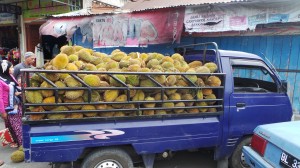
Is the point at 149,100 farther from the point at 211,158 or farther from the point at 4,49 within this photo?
the point at 4,49

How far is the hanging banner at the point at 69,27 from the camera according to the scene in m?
8.40

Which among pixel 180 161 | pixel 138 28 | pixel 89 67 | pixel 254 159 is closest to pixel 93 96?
pixel 89 67

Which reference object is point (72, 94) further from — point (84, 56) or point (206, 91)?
point (206, 91)

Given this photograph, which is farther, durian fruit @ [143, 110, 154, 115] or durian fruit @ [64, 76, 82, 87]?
durian fruit @ [143, 110, 154, 115]

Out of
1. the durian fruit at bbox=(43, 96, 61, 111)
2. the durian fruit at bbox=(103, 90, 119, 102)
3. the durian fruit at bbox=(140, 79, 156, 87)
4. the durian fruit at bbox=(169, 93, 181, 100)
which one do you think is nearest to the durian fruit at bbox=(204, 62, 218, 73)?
the durian fruit at bbox=(169, 93, 181, 100)

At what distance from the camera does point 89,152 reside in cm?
298

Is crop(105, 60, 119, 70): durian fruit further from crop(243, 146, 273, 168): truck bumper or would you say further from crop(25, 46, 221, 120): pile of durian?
crop(243, 146, 273, 168): truck bumper

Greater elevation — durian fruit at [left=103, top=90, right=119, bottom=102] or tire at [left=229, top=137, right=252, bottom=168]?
durian fruit at [left=103, top=90, right=119, bottom=102]

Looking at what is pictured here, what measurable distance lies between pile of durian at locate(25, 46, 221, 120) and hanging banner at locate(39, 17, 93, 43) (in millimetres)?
5213

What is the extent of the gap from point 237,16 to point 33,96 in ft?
16.5

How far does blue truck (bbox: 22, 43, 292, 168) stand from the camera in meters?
2.68

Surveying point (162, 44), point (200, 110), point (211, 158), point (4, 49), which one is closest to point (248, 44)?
point (162, 44)

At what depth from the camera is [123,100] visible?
297cm

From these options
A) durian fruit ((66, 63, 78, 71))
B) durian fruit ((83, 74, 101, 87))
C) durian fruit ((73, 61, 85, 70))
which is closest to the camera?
durian fruit ((83, 74, 101, 87))
